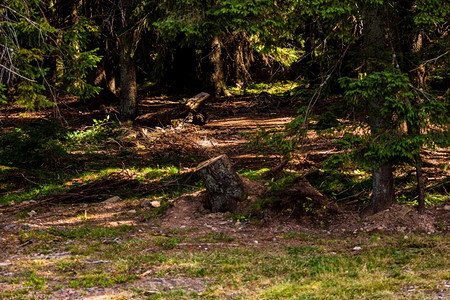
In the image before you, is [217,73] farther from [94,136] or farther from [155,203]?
[155,203]

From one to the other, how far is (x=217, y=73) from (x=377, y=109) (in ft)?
51.4

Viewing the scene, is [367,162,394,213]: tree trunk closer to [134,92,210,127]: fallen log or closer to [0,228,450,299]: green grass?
[0,228,450,299]: green grass

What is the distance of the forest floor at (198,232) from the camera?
6145 mm

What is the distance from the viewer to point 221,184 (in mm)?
10570

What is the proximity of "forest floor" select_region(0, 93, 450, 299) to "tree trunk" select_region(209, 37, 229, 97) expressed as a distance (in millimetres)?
7232

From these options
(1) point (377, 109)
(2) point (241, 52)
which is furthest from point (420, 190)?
(2) point (241, 52)

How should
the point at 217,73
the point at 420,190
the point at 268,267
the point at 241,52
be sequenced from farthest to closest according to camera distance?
the point at 217,73, the point at 241,52, the point at 420,190, the point at 268,267

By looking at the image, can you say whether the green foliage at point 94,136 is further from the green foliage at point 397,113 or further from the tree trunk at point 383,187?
the green foliage at point 397,113

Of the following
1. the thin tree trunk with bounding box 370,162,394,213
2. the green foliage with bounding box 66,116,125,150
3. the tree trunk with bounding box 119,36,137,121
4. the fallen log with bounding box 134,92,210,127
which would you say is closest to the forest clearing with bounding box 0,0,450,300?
the thin tree trunk with bounding box 370,162,394,213

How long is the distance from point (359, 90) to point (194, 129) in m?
10.5

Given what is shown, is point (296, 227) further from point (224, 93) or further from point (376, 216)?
point (224, 93)

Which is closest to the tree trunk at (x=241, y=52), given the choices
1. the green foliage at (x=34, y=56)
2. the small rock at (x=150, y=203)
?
the green foliage at (x=34, y=56)

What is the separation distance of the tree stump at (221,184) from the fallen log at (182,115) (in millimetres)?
8321

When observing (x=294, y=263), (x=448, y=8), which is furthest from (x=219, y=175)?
(x=448, y=8)
